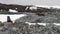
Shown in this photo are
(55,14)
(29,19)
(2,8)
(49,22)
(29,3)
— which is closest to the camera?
(49,22)

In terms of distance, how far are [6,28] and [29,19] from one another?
0.57 metres

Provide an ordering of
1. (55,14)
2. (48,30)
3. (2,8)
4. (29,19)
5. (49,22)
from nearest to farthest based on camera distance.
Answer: (48,30)
(49,22)
(29,19)
(55,14)
(2,8)

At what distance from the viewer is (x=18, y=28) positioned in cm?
265

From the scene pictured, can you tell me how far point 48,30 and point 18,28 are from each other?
0.45 metres

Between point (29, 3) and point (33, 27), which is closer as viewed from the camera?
point (33, 27)

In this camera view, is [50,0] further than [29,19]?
Yes

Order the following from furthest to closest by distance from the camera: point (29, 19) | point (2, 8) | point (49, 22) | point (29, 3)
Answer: point (29, 3) → point (2, 8) → point (29, 19) → point (49, 22)

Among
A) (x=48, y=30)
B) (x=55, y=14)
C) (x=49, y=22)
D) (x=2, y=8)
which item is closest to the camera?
(x=48, y=30)

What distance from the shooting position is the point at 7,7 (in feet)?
13.0

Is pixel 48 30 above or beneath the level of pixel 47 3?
above

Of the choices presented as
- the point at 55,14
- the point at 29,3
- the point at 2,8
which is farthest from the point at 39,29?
the point at 29,3

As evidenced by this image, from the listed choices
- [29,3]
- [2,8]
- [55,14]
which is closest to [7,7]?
[2,8]

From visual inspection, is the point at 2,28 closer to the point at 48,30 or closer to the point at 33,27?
the point at 33,27

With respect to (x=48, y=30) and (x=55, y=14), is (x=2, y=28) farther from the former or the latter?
(x=55, y=14)
